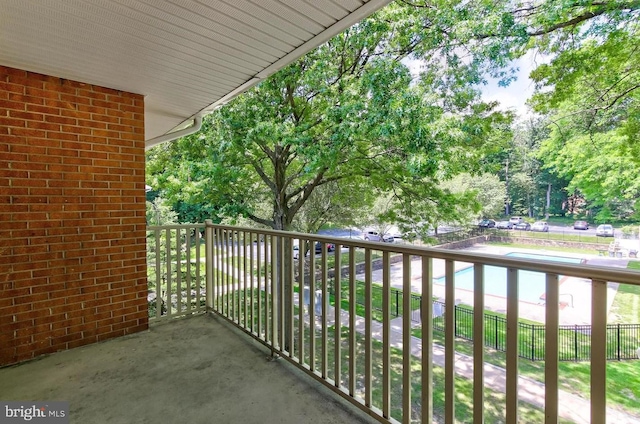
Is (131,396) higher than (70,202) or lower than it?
lower

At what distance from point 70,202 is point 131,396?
1.66 m

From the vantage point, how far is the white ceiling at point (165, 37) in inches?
64.1

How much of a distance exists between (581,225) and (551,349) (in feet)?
42.4

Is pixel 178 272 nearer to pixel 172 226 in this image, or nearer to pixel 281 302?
pixel 172 226

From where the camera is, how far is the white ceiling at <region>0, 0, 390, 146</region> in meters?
1.63

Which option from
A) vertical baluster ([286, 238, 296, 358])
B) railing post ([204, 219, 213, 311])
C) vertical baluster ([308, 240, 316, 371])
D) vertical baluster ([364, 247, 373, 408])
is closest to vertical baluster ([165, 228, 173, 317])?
railing post ([204, 219, 213, 311])

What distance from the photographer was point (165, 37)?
1.93m

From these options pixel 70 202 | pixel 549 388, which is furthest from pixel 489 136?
pixel 70 202

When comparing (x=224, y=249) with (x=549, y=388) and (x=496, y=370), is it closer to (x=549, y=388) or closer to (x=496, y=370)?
(x=549, y=388)

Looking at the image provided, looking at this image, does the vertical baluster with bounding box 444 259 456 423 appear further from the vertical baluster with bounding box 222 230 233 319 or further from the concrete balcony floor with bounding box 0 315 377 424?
the vertical baluster with bounding box 222 230 233 319

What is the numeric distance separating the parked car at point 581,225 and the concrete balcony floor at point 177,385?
12393mm

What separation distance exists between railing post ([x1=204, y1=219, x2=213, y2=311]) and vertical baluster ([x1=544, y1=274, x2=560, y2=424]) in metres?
3.03

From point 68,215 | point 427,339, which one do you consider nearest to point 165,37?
point 68,215

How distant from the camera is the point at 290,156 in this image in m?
7.88
